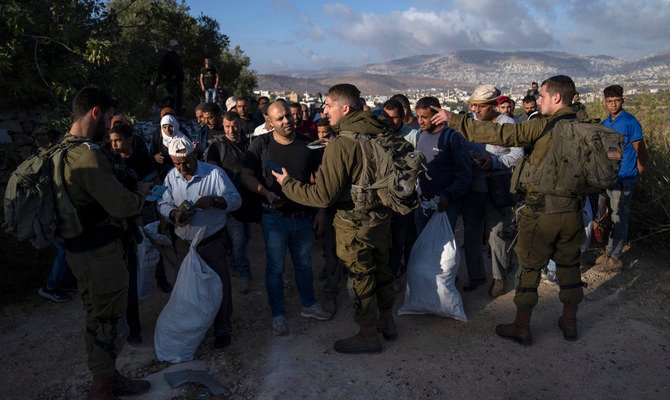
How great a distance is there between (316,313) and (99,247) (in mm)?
1959

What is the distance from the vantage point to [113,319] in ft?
9.50

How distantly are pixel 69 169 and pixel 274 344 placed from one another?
2.03m

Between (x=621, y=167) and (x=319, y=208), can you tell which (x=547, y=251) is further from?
(x=621, y=167)

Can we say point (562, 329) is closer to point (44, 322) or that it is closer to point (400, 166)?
point (400, 166)

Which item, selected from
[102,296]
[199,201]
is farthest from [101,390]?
[199,201]

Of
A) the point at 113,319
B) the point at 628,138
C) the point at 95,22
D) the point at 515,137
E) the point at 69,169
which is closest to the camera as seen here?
the point at 69,169

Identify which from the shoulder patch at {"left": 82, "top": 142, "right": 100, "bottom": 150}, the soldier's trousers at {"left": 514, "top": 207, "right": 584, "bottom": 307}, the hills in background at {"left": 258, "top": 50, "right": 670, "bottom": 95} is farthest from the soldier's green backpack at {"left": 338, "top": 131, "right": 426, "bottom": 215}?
the hills in background at {"left": 258, "top": 50, "right": 670, "bottom": 95}

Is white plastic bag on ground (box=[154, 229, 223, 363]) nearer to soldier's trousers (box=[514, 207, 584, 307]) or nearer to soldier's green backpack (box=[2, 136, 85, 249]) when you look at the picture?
soldier's green backpack (box=[2, 136, 85, 249])

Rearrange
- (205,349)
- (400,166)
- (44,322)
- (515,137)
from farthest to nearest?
1. (44,322)
2. (205,349)
3. (515,137)
4. (400,166)

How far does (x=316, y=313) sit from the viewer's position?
4.05m

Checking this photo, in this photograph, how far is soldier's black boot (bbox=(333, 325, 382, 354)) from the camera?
347 centimetres

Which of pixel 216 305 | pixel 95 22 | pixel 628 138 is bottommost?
pixel 216 305

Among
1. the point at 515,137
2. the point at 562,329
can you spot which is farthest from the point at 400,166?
the point at 562,329

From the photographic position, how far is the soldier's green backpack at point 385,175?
10.2 ft
